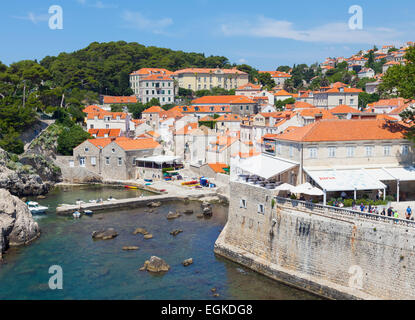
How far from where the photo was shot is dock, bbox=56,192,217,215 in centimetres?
3831

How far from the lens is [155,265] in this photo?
80.8 ft

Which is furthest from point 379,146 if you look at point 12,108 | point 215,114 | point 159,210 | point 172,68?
point 172,68

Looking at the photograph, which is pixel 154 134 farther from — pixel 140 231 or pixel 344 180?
pixel 344 180

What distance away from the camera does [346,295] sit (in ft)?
63.8

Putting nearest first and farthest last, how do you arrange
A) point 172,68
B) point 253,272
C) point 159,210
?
point 253,272 → point 159,210 → point 172,68

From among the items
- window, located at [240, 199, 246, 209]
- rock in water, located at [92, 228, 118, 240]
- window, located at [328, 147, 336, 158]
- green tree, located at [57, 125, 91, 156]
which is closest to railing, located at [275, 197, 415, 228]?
window, located at [240, 199, 246, 209]

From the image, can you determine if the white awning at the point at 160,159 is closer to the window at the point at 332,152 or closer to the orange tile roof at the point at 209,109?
the window at the point at 332,152

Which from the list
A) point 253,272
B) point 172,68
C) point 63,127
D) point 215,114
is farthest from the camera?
point 172,68

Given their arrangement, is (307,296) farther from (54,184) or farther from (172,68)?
(172,68)

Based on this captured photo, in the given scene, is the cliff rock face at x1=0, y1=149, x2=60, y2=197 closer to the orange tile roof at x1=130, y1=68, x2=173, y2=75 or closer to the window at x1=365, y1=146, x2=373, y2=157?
the window at x1=365, y1=146, x2=373, y2=157

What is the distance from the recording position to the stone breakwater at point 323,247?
18.3m

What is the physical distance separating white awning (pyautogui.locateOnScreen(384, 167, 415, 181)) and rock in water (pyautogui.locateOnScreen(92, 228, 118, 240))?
19607 mm

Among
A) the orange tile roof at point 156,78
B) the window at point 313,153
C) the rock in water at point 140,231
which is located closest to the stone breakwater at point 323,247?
the window at point 313,153
